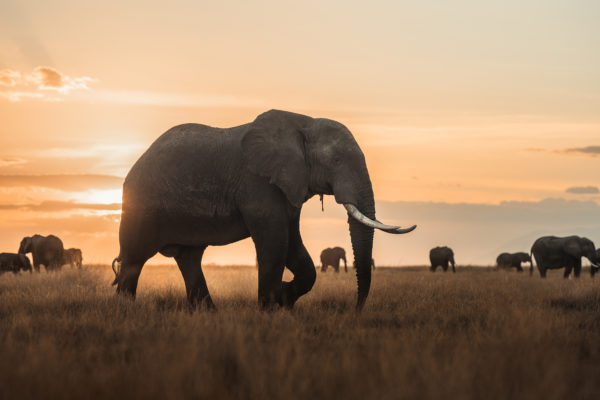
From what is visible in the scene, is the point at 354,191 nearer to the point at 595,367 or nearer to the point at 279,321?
the point at 279,321

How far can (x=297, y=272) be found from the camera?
11.3 m

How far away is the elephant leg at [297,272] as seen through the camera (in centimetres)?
1114

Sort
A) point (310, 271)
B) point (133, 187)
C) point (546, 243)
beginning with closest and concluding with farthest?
point (310, 271) < point (133, 187) < point (546, 243)

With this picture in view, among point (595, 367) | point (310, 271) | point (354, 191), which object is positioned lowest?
point (595, 367)

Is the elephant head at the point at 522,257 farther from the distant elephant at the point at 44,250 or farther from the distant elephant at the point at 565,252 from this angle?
the distant elephant at the point at 44,250

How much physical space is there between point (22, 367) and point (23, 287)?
40.2 ft

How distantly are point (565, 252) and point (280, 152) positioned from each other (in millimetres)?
22352

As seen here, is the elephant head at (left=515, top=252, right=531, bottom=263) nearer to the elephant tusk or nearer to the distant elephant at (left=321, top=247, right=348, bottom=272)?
the distant elephant at (left=321, top=247, right=348, bottom=272)

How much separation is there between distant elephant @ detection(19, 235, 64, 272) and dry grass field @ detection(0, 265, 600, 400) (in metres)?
21.3

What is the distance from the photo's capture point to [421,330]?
8734 mm

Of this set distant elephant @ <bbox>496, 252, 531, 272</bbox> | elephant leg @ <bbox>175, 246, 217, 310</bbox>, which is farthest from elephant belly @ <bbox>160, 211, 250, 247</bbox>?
distant elephant @ <bbox>496, 252, 531, 272</bbox>

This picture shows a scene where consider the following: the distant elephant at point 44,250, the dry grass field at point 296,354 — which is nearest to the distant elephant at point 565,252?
the dry grass field at point 296,354

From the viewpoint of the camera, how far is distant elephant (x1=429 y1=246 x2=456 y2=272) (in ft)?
128

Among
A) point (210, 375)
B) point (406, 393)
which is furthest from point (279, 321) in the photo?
point (406, 393)
